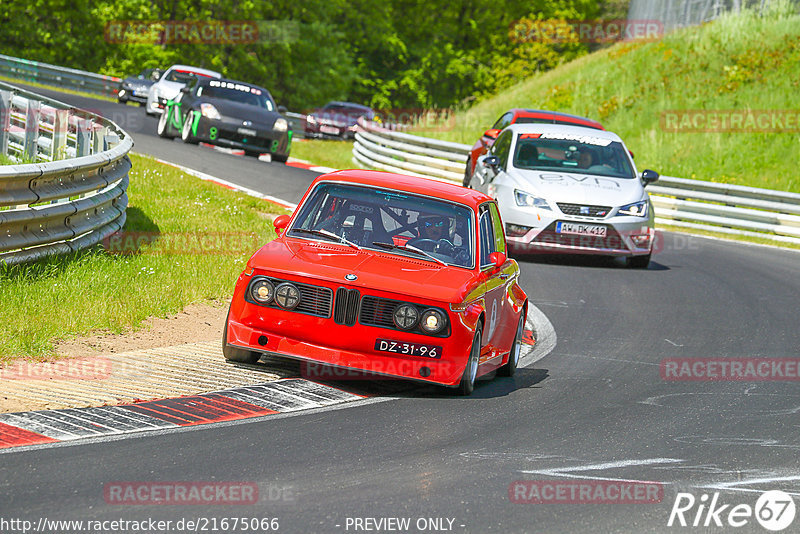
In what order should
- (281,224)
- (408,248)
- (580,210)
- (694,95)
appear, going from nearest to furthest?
(408,248), (281,224), (580,210), (694,95)

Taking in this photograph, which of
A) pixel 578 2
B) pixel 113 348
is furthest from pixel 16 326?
pixel 578 2

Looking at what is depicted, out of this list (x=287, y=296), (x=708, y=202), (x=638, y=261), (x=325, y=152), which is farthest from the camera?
(x=325, y=152)

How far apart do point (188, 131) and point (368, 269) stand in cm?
1832

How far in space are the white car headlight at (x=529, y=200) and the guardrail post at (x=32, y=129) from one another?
664 cm

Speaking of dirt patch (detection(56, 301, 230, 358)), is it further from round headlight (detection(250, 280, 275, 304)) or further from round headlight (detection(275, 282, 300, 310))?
round headlight (detection(275, 282, 300, 310))

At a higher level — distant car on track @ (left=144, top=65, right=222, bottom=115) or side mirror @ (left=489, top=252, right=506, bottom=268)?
side mirror @ (left=489, top=252, right=506, bottom=268)

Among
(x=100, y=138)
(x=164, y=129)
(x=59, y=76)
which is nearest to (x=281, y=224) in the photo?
(x=100, y=138)

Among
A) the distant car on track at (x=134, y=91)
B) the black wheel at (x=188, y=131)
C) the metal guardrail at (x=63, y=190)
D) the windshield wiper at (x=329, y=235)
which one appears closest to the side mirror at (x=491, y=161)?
the metal guardrail at (x=63, y=190)

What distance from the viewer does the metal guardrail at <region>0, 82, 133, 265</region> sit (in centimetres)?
991

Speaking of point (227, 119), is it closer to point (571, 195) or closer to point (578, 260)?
point (578, 260)

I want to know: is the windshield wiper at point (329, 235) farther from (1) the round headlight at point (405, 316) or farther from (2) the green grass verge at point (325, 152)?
(2) the green grass verge at point (325, 152)

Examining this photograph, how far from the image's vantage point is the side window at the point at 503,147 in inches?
667

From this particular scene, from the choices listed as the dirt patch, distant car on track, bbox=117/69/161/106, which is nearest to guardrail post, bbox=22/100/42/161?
the dirt patch

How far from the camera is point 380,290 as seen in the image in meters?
7.80
